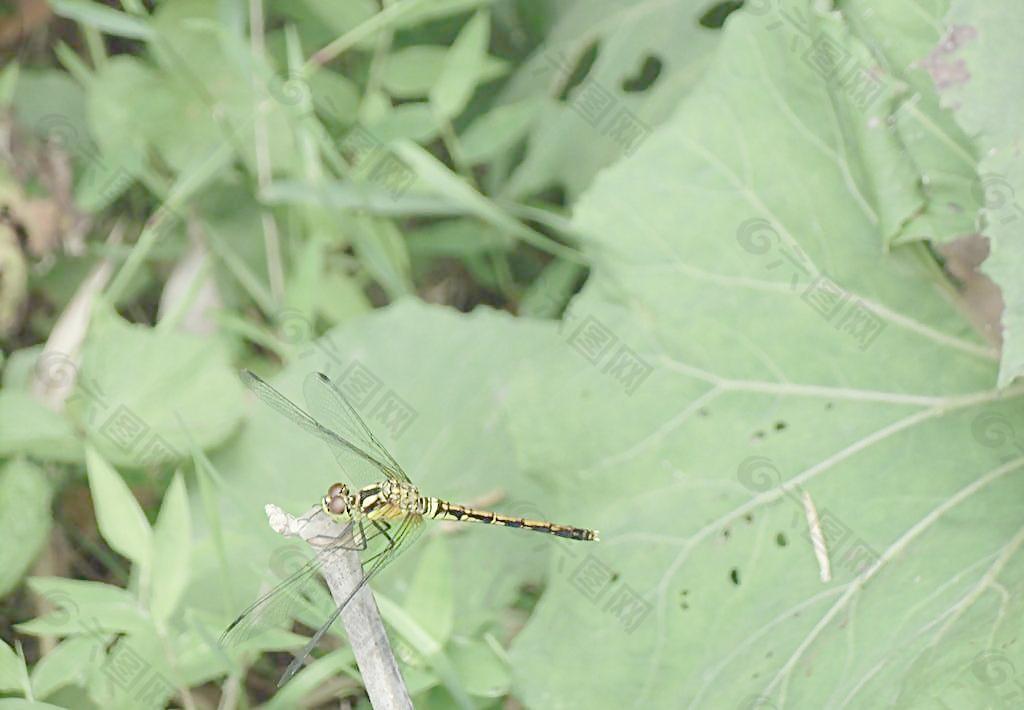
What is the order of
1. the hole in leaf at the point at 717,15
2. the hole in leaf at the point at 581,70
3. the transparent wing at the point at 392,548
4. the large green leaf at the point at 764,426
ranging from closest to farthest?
1. the transparent wing at the point at 392,548
2. the large green leaf at the point at 764,426
3. the hole in leaf at the point at 717,15
4. the hole in leaf at the point at 581,70

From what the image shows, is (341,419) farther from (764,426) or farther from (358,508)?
(764,426)

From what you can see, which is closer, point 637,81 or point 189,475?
point 189,475

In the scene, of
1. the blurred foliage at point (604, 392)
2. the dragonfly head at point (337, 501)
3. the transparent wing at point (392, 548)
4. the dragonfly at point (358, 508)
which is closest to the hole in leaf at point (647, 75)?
the blurred foliage at point (604, 392)

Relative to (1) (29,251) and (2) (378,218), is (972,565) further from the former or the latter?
(1) (29,251)

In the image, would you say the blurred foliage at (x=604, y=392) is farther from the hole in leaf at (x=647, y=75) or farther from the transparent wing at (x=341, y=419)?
the transparent wing at (x=341, y=419)

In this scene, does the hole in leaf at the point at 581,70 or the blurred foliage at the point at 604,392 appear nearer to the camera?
the blurred foliage at the point at 604,392

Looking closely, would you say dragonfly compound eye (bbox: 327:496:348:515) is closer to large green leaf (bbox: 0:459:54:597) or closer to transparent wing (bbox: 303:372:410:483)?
transparent wing (bbox: 303:372:410:483)

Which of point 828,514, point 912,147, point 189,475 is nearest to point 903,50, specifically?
point 912,147

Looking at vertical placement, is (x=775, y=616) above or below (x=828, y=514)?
below
